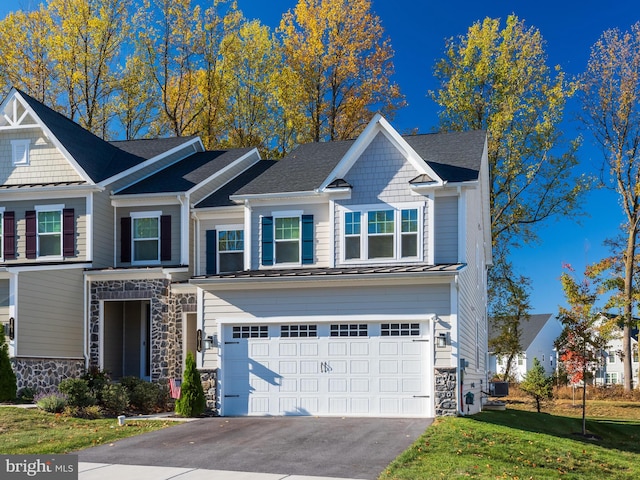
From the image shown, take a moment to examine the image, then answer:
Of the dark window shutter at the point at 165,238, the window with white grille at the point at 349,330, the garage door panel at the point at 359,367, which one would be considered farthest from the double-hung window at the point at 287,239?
the dark window shutter at the point at 165,238

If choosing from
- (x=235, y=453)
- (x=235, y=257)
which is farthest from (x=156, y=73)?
(x=235, y=453)

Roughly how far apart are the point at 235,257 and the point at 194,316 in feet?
8.23

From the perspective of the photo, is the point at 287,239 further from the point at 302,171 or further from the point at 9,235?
the point at 9,235

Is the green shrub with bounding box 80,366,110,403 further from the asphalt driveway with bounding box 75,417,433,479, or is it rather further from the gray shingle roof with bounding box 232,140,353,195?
the gray shingle roof with bounding box 232,140,353,195

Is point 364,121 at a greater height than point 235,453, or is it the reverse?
point 364,121

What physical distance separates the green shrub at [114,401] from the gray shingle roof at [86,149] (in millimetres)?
7918

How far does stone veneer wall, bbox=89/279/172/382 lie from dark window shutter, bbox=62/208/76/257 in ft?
5.24

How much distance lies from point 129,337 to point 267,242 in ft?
20.7

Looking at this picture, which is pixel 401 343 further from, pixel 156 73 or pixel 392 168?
pixel 156 73

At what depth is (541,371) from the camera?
2967 cm

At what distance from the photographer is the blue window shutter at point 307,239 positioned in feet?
73.9

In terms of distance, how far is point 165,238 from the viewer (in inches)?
1008

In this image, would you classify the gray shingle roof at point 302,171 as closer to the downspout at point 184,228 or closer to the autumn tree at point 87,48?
the downspout at point 184,228

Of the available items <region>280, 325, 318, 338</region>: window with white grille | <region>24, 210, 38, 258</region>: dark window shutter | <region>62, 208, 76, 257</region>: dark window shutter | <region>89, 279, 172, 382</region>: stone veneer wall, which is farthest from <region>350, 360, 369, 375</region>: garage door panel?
<region>24, 210, 38, 258</region>: dark window shutter
